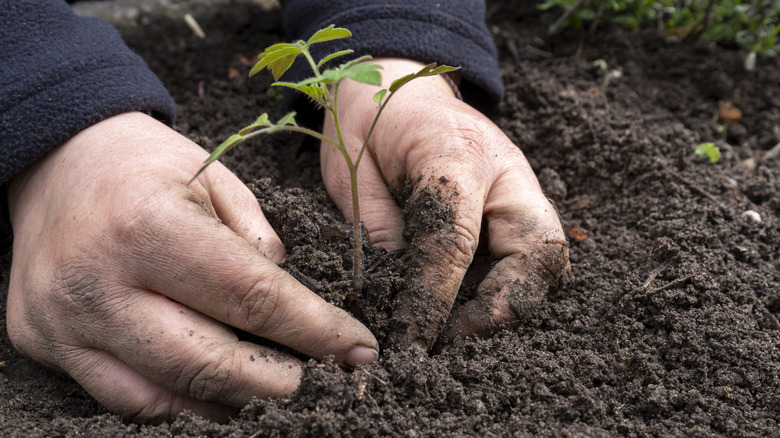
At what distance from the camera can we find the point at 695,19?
3.52 m

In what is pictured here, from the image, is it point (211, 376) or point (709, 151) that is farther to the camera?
point (709, 151)

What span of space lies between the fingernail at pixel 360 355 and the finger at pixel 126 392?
0.43 m

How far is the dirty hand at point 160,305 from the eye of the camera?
5.07 feet

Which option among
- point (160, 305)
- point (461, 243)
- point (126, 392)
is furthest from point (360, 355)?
point (126, 392)

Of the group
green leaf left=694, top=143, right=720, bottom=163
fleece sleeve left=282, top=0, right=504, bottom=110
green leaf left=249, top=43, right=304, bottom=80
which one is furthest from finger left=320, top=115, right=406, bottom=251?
green leaf left=694, top=143, right=720, bottom=163

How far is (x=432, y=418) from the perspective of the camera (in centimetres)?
152

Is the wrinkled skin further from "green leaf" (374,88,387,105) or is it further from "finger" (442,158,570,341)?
"green leaf" (374,88,387,105)

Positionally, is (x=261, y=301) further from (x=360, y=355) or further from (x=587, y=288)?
(x=587, y=288)

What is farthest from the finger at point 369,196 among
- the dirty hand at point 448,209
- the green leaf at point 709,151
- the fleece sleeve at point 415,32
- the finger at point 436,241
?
the green leaf at point 709,151

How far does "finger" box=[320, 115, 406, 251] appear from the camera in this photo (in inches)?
76.4

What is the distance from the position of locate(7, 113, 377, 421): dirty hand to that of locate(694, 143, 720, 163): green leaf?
187cm

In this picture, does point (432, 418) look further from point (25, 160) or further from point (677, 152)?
point (677, 152)

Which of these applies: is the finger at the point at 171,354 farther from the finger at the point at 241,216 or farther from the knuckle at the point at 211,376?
the finger at the point at 241,216

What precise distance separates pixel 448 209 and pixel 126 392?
1.07m
